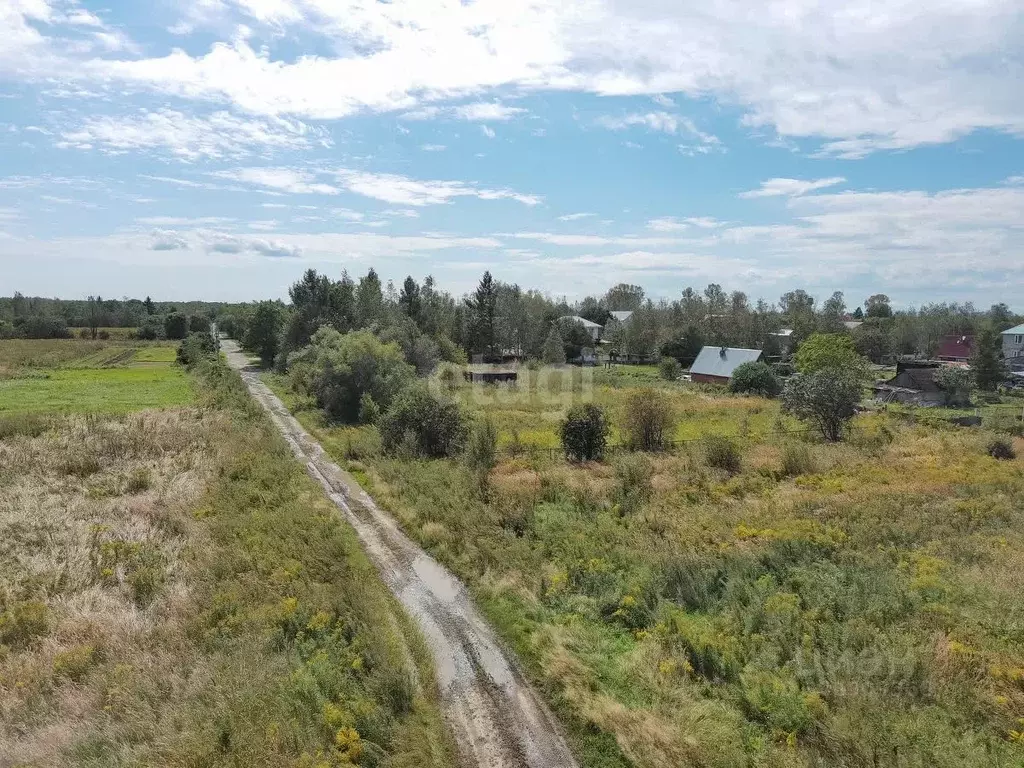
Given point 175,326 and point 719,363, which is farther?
point 175,326

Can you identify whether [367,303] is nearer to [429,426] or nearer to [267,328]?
[267,328]

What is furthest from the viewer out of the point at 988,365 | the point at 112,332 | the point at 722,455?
the point at 112,332

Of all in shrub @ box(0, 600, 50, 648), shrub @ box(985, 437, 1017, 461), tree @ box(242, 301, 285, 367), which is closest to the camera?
shrub @ box(0, 600, 50, 648)

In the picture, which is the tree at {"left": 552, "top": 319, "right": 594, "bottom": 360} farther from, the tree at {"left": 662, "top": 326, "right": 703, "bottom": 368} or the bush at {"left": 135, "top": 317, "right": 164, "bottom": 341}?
the bush at {"left": 135, "top": 317, "right": 164, "bottom": 341}

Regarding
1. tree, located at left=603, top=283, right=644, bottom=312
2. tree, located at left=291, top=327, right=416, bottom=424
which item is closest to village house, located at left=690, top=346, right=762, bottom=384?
tree, located at left=291, top=327, right=416, bottom=424

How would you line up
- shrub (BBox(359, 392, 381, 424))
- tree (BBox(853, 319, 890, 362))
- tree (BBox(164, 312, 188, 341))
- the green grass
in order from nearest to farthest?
shrub (BBox(359, 392, 381, 424)) → the green grass → tree (BBox(853, 319, 890, 362)) → tree (BBox(164, 312, 188, 341))

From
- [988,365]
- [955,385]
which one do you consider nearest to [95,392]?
[955,385]

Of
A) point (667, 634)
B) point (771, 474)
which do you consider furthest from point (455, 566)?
point (771, 474)

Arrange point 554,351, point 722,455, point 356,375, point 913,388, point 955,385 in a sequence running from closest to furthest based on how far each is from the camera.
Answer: point 722,455, point 356,375, point 955,385, point 913,388, point 554,351
